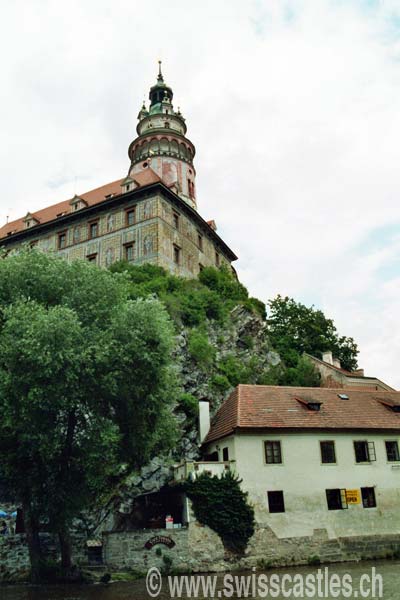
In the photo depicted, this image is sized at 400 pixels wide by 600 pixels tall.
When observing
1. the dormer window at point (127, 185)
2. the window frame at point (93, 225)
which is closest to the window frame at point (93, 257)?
the window frame at point (93, 225)

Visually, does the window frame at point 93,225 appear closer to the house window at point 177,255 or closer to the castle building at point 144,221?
the castle building at point 144,221

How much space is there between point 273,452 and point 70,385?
11.5 meters

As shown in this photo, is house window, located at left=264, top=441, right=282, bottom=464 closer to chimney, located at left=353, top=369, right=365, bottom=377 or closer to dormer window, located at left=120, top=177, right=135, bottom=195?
chimney, located at left=353, top=369, right=365, bottom=377

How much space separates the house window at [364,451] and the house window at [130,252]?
25.3 m

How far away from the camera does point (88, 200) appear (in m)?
51.9

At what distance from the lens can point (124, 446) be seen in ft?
73.9

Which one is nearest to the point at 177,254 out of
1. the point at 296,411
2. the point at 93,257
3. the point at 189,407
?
the point at 93,257

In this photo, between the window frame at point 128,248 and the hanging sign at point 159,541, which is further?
the window frame at point 128,248

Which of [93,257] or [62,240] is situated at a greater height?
[62,240]

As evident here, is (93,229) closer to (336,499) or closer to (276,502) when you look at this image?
(276,502)

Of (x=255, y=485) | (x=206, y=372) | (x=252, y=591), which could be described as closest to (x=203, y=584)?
(x=252, y=591)

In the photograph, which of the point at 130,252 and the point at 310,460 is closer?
the point at 310,460

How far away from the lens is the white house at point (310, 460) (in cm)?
2527

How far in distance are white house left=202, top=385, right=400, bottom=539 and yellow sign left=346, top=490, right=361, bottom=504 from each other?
50mm
